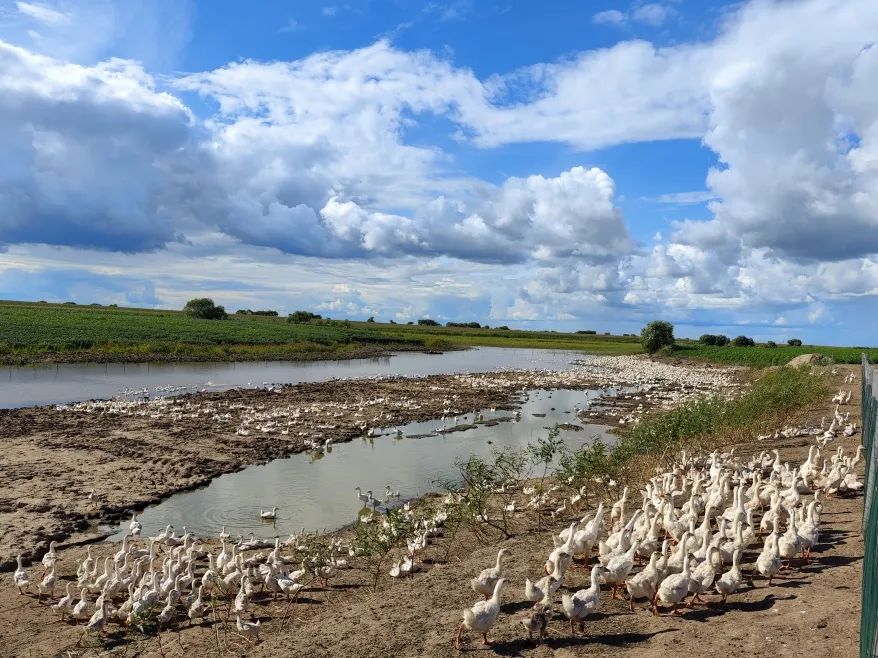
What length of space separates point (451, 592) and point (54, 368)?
4602 centimetres

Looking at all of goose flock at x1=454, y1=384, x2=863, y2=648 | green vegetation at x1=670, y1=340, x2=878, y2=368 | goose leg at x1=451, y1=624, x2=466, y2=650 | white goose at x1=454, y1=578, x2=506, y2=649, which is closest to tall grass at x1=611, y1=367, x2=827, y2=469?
goose flock at x1=454, y1=384, x2=863, y2=648

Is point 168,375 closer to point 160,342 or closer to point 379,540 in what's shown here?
point 160,342

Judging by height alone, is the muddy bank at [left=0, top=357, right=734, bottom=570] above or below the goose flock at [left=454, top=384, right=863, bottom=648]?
below

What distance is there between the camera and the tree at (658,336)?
8975 centimetres

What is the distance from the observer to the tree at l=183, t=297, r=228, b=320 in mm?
112688

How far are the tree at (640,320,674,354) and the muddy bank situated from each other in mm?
45587

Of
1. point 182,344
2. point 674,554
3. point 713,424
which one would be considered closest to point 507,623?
point 674,554

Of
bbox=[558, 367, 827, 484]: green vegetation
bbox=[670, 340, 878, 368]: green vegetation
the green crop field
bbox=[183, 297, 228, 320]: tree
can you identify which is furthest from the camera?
bbox=[183, 297, 228, 320]: tree

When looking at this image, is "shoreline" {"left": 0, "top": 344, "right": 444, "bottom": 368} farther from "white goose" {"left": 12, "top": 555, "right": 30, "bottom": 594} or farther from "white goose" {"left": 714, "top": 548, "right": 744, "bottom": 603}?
"white goose" {"left": 714, "top": 548, "right": 744, "bottom": 603}

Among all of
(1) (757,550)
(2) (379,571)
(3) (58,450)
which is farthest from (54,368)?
(1) (757,550)

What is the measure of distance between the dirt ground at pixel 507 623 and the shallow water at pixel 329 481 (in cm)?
449

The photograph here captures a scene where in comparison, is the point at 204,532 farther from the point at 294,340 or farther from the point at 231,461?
the point at 294,340

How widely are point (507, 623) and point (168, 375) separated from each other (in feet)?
141

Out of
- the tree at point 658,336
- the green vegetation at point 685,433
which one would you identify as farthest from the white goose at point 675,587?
the tree at point 658,336
